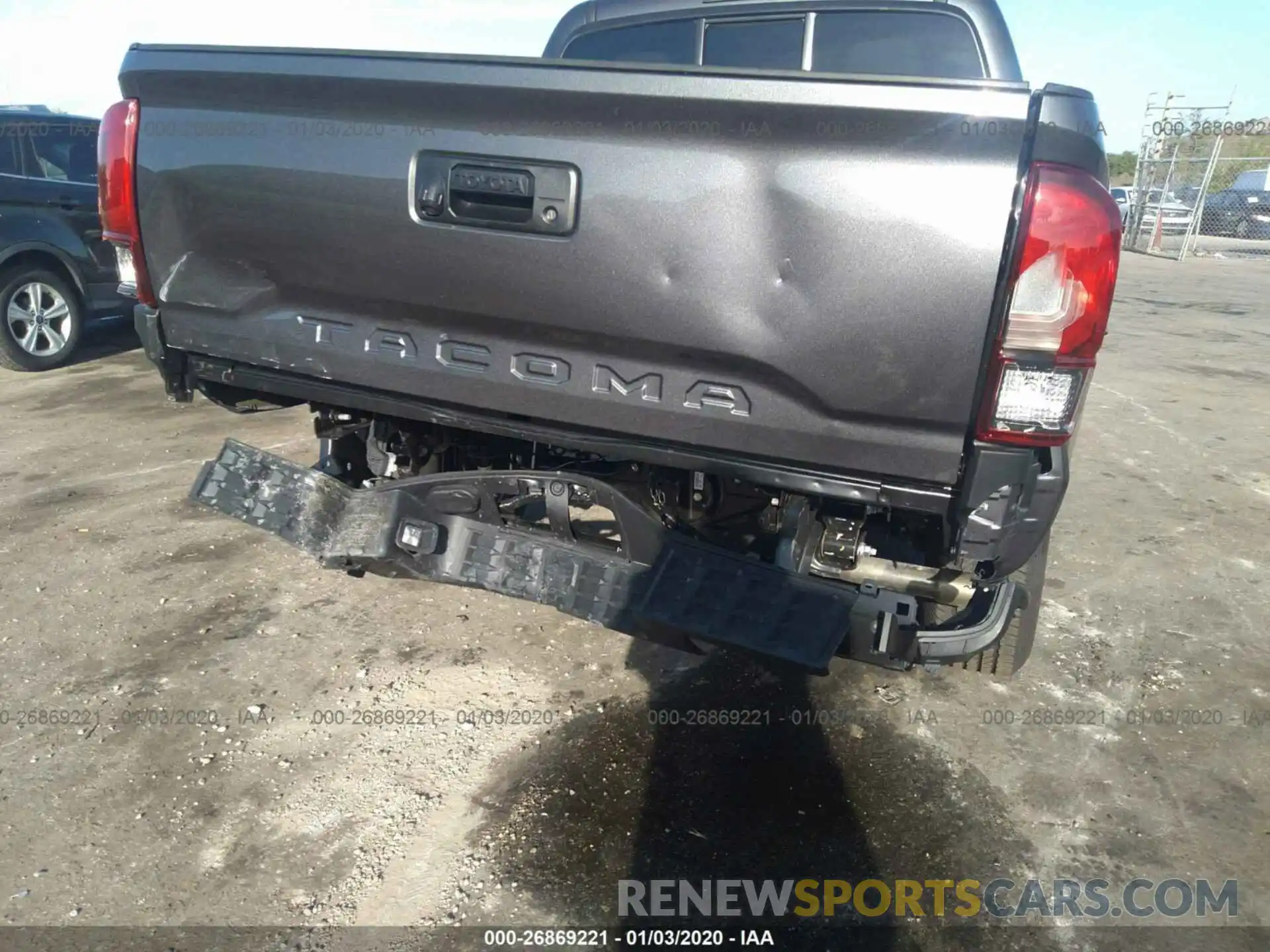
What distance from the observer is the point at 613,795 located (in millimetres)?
2602

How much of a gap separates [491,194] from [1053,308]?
133 cm

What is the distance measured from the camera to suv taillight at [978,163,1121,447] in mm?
1848

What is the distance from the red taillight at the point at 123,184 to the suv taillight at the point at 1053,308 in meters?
2.42

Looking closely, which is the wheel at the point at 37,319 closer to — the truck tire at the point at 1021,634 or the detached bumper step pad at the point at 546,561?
the detached bumper step pad at the point at 546,561

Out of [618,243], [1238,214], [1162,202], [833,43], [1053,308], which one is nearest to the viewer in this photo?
[1053,308]

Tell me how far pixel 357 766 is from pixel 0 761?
1.07 m

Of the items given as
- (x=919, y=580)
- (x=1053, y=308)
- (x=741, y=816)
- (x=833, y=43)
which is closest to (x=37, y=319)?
(x=833, y=43)

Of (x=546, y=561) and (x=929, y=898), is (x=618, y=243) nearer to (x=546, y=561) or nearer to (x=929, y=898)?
(x=546, y=561)

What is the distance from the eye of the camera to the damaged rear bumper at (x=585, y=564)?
228 cm

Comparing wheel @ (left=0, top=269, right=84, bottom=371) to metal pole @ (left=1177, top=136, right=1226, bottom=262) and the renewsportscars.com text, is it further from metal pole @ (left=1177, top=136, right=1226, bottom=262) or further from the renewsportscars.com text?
metal pole @ (left=1177, top=136, right=1226, bottom=262)

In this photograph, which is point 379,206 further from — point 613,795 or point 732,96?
point 613,795

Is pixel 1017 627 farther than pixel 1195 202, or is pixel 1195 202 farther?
pixel 1195 202

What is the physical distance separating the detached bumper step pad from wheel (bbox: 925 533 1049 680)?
0.48 metres

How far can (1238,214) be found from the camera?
24.2 meters
